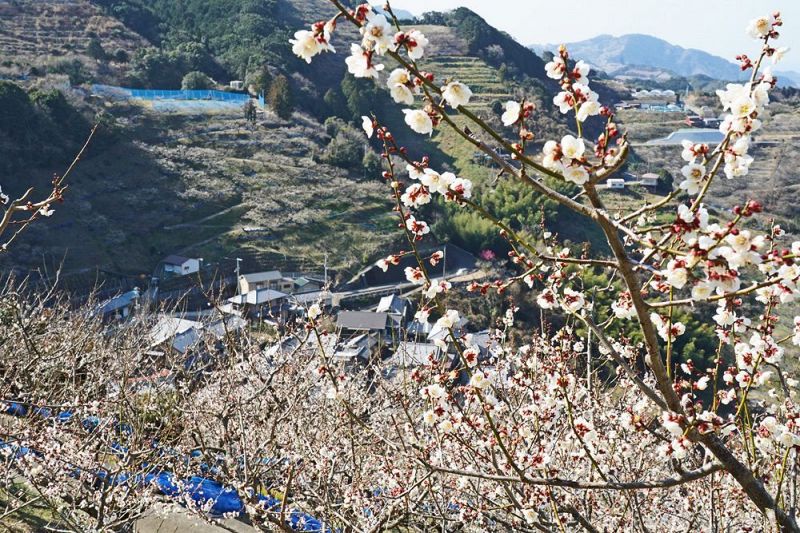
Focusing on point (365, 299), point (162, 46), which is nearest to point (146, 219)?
point (365, 299)

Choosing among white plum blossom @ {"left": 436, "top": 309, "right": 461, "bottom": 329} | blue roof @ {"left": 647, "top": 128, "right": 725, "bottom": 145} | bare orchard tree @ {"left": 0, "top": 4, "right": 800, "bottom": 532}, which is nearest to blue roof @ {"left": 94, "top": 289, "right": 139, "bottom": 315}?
bare orchard tree @ {"left": 0, "top": 4, "right": 800, "bottom": 532}

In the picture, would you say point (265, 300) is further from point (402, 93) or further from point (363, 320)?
point (402, 93)

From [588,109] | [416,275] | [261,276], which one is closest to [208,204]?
[261,276]

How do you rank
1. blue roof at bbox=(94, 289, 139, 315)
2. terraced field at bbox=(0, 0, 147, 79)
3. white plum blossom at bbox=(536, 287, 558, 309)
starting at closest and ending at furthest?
white plum blossom at bbox=(536, 287, 558, 309) < blue roof at bbox=(94, 289, 139, 315) < terraced field at bbox=(0, 0, 147, 79)

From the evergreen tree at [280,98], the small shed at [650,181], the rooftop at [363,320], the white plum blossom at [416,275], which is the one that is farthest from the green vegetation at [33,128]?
the small shed at [650,181]

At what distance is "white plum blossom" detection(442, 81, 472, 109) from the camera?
171 centimetres

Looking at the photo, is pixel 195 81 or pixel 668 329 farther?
pixel 195 81

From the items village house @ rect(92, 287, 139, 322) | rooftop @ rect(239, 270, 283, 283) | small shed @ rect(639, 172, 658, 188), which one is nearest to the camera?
village house @ rect(92, 287, 139, 322)

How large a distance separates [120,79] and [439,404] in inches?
1910

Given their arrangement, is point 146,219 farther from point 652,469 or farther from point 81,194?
point 652,469

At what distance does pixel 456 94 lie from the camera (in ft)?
5.66

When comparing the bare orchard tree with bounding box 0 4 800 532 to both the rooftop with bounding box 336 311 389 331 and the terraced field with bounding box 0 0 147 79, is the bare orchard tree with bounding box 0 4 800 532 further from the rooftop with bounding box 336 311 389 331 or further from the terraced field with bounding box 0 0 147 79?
the terraced field with bounding box 0 0 147 79

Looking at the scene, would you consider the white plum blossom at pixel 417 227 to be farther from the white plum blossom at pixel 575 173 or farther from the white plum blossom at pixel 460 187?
the white plum blossom at pixel 575 173

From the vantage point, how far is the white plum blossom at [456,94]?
5.59ft
